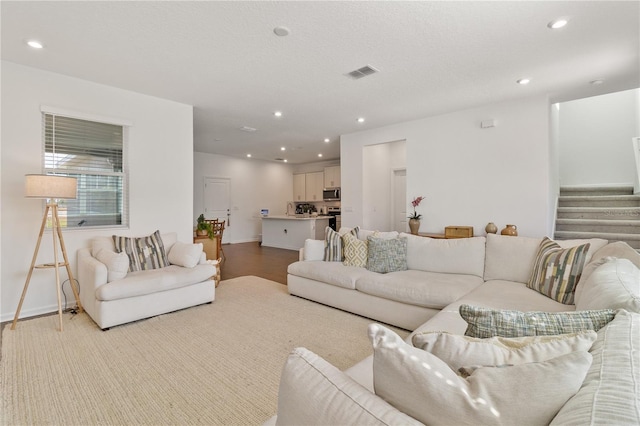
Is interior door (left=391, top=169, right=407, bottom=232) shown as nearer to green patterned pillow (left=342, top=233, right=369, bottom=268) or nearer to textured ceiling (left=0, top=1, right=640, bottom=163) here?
textured ceiling (left=0, top=1, right=640, bottom=163)

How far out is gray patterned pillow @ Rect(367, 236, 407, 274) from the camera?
3.40 metres

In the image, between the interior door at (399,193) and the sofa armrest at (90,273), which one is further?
the interior door at (399,193)

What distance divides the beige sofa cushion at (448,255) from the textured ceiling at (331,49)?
1.99m

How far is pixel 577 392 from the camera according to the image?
2.23ft

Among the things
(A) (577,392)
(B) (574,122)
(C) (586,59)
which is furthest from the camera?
(B) (574,122)

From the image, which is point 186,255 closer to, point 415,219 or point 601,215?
point 415,219

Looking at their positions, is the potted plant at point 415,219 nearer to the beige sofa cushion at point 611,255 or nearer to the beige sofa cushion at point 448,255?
the beige sofa cushion at point 448,255

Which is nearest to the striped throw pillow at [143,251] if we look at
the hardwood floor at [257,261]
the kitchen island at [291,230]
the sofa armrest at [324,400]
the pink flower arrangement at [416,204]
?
the hardwood floor at [257,261]

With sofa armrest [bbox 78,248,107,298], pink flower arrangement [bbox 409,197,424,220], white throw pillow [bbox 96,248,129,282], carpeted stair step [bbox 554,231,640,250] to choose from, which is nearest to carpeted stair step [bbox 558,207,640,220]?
carpeted stair step [bbox 554,231,640,250]

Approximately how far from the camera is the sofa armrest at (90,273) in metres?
2.91

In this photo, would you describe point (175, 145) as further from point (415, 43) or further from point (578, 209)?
point (578, 209)

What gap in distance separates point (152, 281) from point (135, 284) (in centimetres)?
16

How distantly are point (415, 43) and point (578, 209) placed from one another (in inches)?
179

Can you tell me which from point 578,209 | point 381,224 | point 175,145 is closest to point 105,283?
point 175,145
